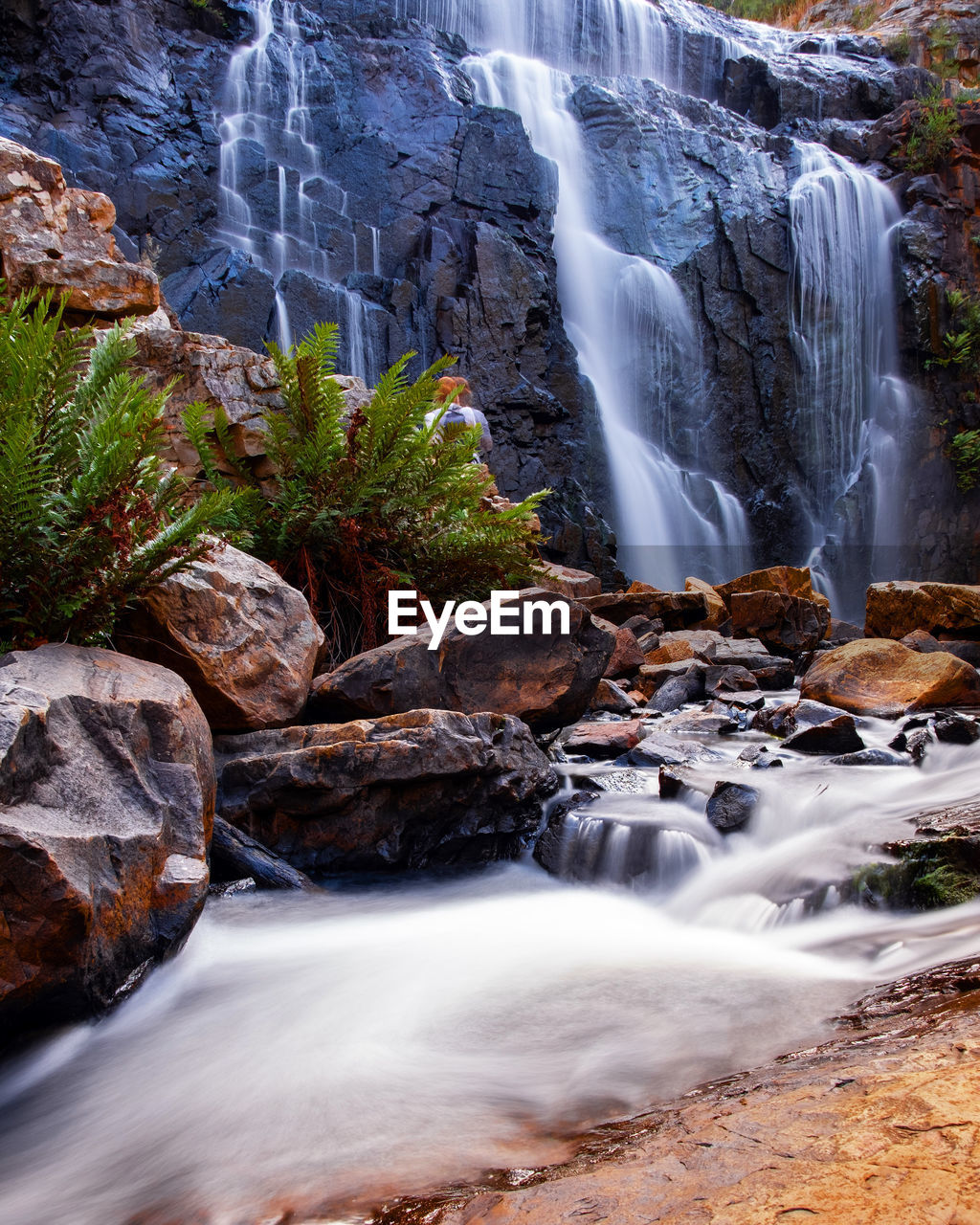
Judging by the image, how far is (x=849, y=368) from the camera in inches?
820

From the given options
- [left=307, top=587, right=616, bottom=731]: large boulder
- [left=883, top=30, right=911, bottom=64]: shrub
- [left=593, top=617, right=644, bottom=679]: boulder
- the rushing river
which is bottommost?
the rushing river

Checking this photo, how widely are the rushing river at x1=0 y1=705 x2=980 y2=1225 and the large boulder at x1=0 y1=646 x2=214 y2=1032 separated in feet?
0.66

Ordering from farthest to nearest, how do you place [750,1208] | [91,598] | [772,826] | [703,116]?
1. [703,116]
2. [772,826]
3. [91,598]
4. [750,1208]

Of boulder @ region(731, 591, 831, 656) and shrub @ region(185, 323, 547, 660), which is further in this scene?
boulder @ region(731, 591, 831, 656)

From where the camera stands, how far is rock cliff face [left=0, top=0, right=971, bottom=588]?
16594mm

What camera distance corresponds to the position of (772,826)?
3863 mm

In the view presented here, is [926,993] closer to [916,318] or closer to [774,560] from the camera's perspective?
[774,560]

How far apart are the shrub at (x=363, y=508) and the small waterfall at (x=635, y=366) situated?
491 inches

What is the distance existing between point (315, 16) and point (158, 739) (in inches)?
921

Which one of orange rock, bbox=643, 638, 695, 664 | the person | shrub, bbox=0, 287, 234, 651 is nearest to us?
shrub, bbox=0, 287, 234, 651

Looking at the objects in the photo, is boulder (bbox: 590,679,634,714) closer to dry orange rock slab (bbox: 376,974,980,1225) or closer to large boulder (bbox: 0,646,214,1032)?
large boulder (bbox: 0,646,214,1032)

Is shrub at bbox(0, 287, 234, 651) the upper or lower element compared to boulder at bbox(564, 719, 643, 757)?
upper

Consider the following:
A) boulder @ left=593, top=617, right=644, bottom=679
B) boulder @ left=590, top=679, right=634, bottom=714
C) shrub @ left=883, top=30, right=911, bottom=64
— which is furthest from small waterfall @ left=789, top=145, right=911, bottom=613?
boulder @ left=590, top=679, right=634, bottom=714

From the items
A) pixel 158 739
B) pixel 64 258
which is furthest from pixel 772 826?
pixel 64 258
